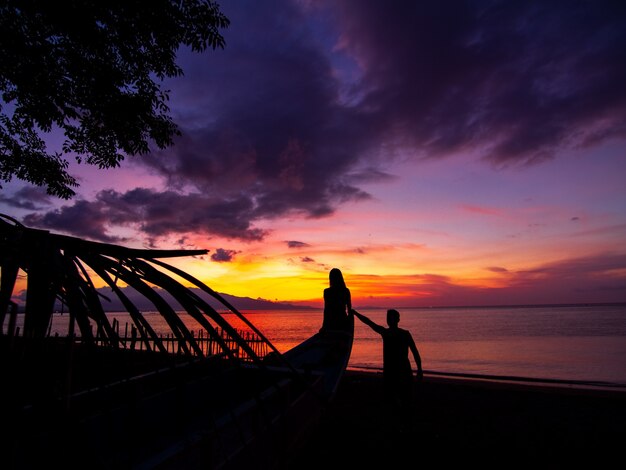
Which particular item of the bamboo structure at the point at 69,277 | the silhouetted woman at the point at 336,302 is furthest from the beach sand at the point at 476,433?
the bamboo structure at the point at 69,277

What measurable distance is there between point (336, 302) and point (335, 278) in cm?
105

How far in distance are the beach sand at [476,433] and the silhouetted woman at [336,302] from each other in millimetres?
2318

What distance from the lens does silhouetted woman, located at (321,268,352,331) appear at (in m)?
11.4

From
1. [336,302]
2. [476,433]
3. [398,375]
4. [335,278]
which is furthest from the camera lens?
[336,302]

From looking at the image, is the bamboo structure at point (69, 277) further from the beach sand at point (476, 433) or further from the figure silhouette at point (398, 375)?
the figure silhouette at point (398, 375)

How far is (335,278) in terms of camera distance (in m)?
11.3

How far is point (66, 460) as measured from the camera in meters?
1.08

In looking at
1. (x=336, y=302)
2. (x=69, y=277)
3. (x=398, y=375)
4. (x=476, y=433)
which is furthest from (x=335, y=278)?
(x=69, y=277)

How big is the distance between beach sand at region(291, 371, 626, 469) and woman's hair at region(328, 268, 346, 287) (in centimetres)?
332

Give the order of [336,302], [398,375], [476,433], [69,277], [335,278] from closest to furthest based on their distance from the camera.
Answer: [69,277]
[398,375]
[476,433]
[335,278]
[336,302]

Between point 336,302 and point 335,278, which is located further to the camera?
point 336,302

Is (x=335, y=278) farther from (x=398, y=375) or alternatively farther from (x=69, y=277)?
(x=69, y=277)

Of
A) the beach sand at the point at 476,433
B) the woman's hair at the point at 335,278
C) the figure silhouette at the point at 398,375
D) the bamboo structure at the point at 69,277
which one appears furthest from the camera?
the woman's hair at the point at 335,278

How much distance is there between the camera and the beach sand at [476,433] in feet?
20.0
